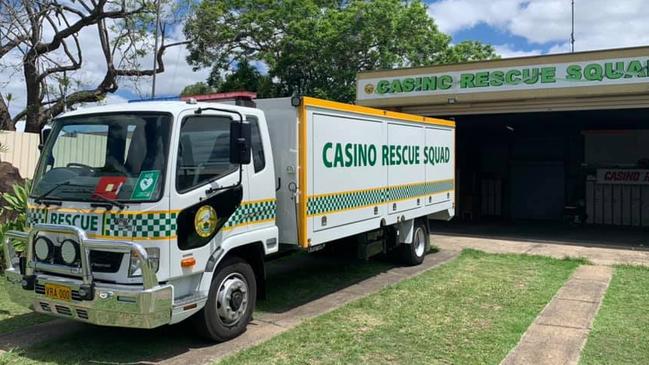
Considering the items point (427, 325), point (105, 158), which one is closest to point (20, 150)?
point (105, 158)

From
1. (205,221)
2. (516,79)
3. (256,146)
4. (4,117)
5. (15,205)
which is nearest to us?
(205,221)

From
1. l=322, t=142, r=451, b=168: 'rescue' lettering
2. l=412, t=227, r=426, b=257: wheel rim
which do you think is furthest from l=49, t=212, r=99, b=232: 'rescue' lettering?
l=412, t=227, r=426, b=257: wheel rim

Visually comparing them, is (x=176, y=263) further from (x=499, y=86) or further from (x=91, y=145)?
(x=499, y=86)

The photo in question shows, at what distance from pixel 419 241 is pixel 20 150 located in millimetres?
8501

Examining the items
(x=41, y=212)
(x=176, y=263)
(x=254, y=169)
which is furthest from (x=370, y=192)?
(x=41, y=212)

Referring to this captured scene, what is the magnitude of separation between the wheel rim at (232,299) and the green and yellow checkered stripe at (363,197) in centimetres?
124

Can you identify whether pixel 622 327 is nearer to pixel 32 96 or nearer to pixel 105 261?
pixel 105 261

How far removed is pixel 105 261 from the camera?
5.03 m

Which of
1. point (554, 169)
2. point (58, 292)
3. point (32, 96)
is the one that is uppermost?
point (32, 96)

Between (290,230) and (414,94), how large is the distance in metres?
9.93

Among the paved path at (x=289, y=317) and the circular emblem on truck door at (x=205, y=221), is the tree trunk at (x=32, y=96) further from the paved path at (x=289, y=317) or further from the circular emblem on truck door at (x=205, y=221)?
the circular emblem on truck door at (x=205, y=221)

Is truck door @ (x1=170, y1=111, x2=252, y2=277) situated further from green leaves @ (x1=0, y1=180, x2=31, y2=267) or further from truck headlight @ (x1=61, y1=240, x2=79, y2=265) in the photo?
green leaves @ (x1=0, y1=180, x2=31, y2=267)

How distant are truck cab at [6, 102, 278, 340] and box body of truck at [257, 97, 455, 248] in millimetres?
640

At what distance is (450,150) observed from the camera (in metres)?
11.9
